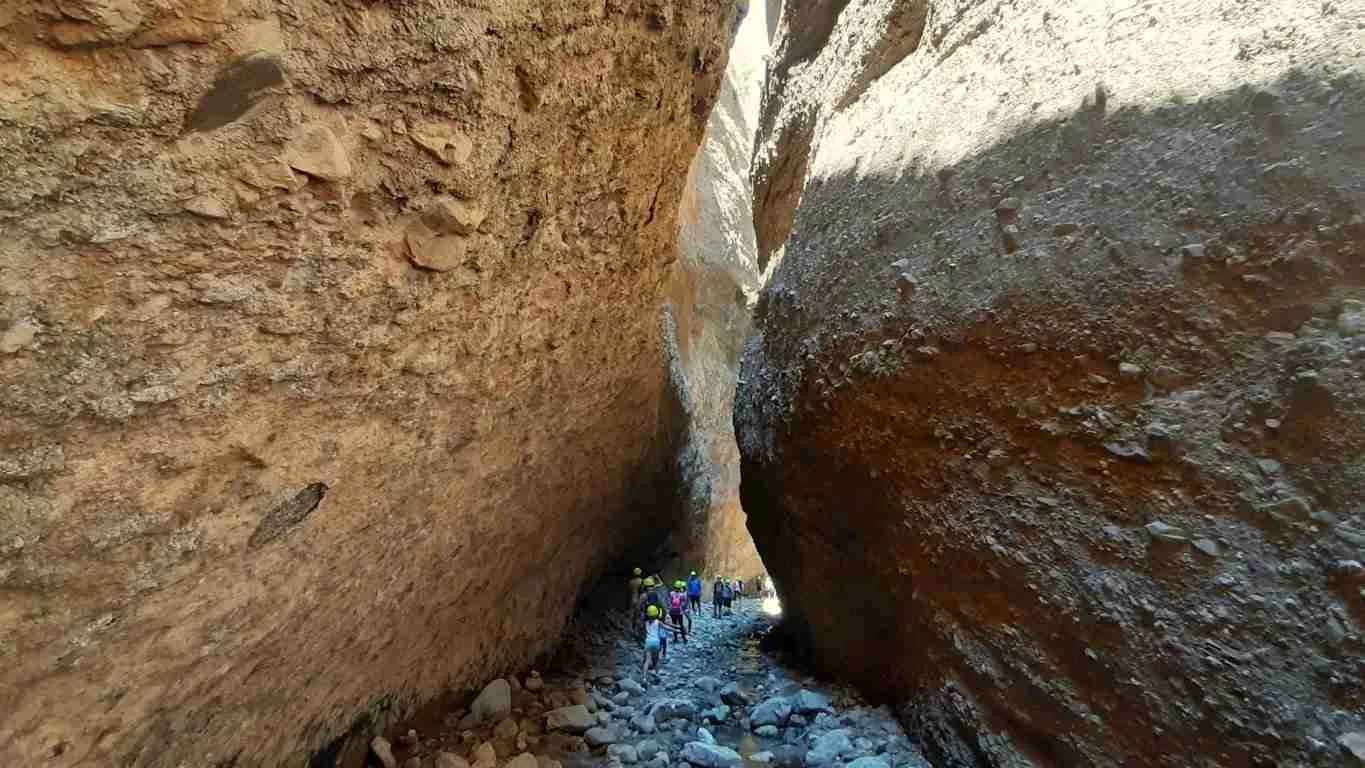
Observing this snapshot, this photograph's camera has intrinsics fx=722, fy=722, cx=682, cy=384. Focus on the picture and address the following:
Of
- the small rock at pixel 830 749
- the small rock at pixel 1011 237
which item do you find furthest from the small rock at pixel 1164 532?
the small rock at pixel 830 749

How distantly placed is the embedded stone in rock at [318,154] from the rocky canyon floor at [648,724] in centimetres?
242

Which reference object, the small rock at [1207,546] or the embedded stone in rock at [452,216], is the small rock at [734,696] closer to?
the small rock at [1207,546]

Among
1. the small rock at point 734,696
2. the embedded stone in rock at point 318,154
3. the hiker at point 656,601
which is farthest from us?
the hiker at point 656,601

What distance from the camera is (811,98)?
5.80 metres

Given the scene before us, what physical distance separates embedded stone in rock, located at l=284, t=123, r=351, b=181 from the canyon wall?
3.83m

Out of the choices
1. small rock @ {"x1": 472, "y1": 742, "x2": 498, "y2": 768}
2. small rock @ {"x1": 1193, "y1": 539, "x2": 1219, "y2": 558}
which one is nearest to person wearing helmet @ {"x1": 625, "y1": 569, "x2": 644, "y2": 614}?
small rock @ {"x1": 472, "y1": 742, "x2": 498, "y2": 768}

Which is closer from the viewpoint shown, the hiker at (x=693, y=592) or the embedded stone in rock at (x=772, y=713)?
the embedded stone in rock at (x=772, y=713)

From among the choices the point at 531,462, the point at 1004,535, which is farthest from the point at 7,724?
the point at 1004,535

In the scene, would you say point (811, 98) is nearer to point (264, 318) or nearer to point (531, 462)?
point (531, 462)

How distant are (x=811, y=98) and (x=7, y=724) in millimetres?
5769

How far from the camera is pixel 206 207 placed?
174cm

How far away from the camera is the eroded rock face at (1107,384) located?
192cm

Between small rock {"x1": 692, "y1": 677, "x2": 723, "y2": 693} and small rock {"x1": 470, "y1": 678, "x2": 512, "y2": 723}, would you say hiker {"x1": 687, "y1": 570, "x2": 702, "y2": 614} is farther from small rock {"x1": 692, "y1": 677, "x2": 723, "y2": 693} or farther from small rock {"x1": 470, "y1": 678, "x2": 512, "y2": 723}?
small rock {"x1": 470, "y1": 678, "x2": 512, "y2": 723}

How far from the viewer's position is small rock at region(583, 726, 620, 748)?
3822 millimetres
